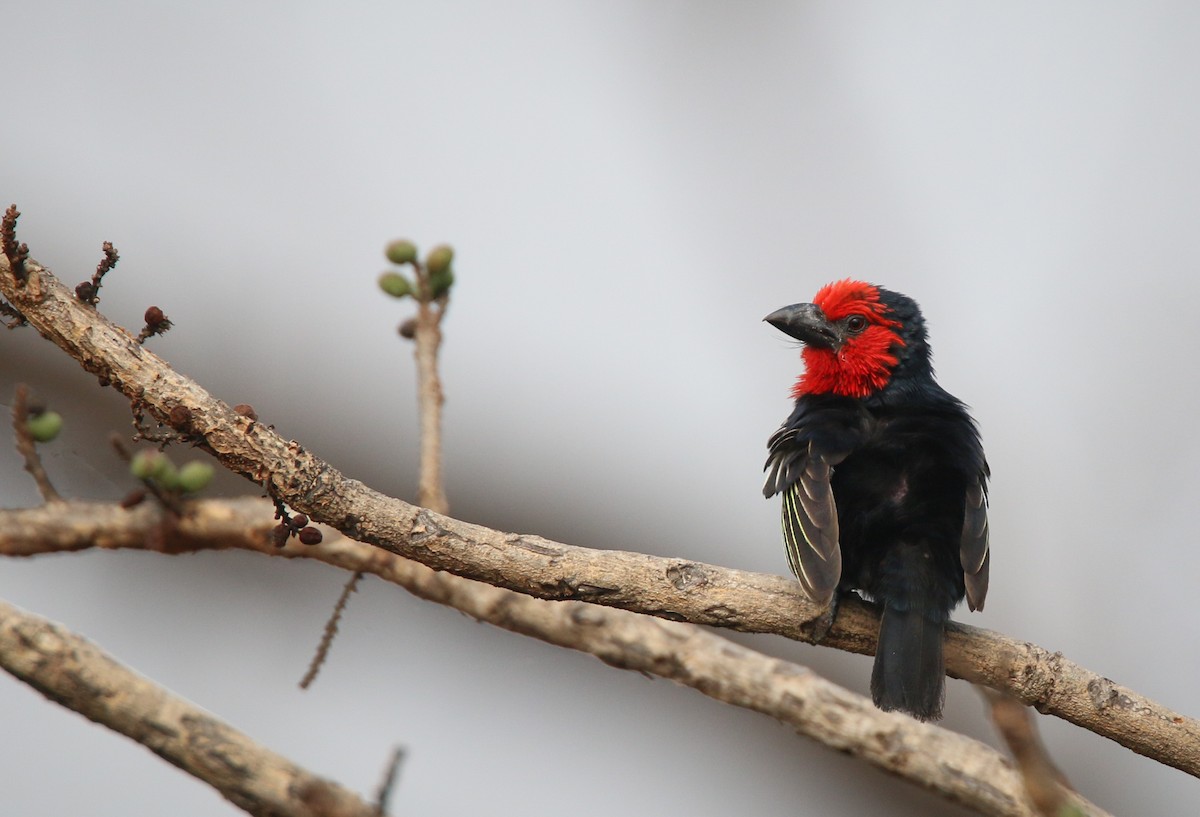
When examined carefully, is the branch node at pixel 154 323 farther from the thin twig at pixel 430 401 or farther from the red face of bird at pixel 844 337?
the red face of bird at pixel 844 337

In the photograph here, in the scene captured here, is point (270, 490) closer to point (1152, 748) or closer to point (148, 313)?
point (148, 313)

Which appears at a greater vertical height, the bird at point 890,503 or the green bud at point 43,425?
the bird at point 890,503

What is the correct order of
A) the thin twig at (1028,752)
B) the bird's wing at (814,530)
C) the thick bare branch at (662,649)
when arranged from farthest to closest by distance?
the thick bare branch at (662,649), the bird's wing at (814,530), the thin twig at (1028,752)

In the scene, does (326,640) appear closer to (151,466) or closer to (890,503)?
(151,466)

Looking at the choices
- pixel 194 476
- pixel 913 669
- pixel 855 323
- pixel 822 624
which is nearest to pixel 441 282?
pixel 194 476

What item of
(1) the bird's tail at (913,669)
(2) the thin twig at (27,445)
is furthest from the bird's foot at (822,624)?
(2) the thin twig at (27,445)

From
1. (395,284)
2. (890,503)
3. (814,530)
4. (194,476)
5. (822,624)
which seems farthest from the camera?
(395,284)

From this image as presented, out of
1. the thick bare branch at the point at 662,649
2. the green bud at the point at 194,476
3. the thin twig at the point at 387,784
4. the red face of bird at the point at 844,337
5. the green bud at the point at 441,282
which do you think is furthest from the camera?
the red face of bird at the point at 844,337

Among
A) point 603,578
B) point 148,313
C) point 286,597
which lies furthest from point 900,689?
point 286,597
